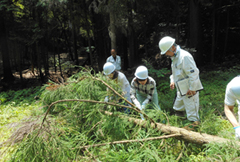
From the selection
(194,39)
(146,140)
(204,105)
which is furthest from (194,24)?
(146,140)

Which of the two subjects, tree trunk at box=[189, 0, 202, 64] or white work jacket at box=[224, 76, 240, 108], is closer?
white work jacket at box=[224, 76, 240, 108]

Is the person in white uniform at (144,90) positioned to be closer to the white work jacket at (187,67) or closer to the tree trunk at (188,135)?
the white work jacket at (187,67)

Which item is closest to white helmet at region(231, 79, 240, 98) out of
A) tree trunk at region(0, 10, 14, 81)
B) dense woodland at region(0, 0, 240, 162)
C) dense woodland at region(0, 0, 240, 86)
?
dense woodland at region(0, 0, 240, 162)

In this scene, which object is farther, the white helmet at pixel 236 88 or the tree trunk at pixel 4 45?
the tree trunk at pixel 4 45

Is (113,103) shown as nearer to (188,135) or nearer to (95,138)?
(95,138)

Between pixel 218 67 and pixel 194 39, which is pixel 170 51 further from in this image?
pixel 218 67

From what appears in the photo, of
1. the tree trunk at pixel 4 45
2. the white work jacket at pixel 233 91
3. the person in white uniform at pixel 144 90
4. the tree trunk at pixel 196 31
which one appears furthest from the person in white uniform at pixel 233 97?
the tree trunk at pixel 4 45

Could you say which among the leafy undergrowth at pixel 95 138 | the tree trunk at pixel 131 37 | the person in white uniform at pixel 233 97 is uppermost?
the tree trunk at pixel 131 37

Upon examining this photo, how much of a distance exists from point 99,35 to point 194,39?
5.27 meters

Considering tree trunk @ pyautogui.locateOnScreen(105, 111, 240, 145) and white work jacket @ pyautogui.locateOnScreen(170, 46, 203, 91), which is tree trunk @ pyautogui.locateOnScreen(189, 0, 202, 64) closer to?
white work jacket @ pyautogui.locateOnScreen(170, 46, 203, 91)

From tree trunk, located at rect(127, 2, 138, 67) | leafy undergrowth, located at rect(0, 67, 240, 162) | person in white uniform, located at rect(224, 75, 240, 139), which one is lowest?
leafy undergrowth, located at rect(0, 67, 240, 162)

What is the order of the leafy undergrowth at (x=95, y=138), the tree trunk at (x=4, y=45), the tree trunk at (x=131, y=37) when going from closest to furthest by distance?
the leafy undergrowth at (x=95, y=138)
the tree trunk at (x=131, y=37)
the tree trunk at (x=4, y=45)

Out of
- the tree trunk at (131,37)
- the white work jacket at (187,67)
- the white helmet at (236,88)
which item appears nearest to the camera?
the white helmet at (236,88)

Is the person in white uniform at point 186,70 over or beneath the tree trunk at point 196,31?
beneath
